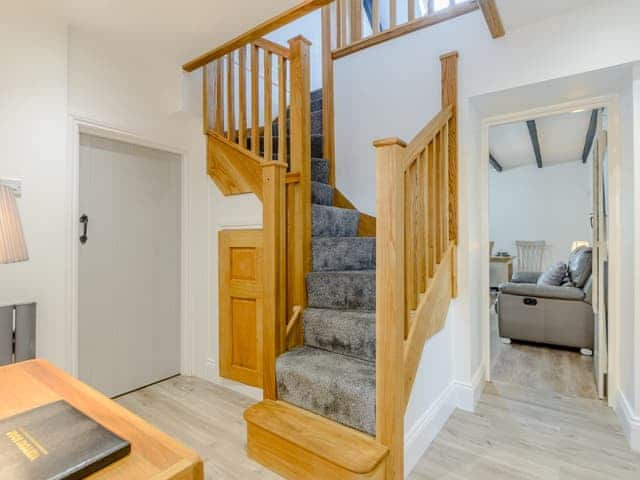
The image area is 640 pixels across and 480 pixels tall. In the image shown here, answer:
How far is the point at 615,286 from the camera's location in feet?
7.28

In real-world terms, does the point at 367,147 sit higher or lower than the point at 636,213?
higher

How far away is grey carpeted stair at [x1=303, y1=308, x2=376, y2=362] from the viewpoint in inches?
74.5

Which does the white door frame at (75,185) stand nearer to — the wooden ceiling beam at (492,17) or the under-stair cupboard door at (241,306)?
the under-stair cupboard door at (241,306)

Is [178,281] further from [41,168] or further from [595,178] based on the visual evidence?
[595,178]

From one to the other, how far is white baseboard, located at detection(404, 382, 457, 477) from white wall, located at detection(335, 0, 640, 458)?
0.07 meters

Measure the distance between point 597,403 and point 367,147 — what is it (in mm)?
2472

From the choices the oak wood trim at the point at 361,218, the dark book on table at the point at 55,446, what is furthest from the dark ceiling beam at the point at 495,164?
the dark book on table at the point at 55,446

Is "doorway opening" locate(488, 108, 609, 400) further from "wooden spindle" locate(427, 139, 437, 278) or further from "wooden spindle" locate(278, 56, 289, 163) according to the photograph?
"wooden spindle" locate(278, 56, 289, 163)

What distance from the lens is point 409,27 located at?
2.58 metres

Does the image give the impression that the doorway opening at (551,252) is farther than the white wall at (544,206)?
No

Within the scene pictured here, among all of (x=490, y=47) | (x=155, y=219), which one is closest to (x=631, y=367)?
(x=490, y=47)

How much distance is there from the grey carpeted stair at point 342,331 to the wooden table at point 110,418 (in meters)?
1.24

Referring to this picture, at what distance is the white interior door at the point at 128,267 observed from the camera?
2322 mm

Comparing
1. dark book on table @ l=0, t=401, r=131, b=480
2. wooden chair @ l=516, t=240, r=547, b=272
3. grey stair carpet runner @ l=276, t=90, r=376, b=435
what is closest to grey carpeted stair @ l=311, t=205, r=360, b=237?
grey stair carpet runner @ l=276, t=90, r=376, b=435
